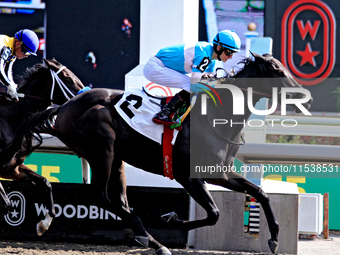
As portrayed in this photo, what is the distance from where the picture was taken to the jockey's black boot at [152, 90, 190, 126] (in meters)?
4.14

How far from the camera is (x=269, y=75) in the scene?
422cm

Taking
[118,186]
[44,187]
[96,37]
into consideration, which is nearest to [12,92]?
[44,187]

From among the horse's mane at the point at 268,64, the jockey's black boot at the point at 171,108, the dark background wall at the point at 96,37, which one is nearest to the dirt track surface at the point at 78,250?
the jockey's black boot at the point at 171,108

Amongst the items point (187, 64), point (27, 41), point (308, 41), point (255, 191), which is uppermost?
point (27, 41)

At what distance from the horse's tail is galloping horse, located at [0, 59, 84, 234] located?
0.13 m

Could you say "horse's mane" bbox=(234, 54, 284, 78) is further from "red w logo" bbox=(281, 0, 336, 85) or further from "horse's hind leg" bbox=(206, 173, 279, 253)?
"red w logo" bbox=(281, 0, 336, 85)

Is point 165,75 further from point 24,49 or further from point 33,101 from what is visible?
point 24,49

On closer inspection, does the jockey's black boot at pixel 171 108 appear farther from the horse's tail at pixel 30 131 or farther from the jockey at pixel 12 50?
the jockey at pixel 12 50

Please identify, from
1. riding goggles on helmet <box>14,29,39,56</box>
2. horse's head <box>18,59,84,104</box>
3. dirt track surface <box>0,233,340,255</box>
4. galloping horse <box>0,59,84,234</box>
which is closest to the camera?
dirt track surface <box>0,233,340,255</box>

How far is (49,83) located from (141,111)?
1609 millimetres

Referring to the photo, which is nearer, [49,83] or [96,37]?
[49,83]

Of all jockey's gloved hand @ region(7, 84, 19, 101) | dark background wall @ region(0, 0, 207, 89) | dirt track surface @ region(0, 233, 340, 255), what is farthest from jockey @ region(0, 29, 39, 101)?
dark background wall @ region(0, 0, 207, 89)

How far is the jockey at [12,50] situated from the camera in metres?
5.11

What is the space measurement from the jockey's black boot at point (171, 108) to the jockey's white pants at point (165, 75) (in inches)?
2.9
